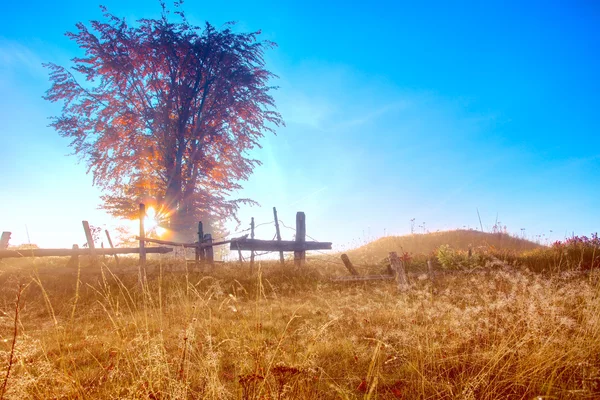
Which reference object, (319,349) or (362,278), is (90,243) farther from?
(319,349)

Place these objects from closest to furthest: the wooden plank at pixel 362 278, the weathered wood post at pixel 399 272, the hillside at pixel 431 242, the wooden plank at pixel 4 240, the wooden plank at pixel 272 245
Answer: the weathered wood post at pixel 399 272 → the wooden plank at pixel 362 278 → the wooden plank at pixel 272 245 → the wooden plank at pixel 4 240 → the hillside at pixel 431 242

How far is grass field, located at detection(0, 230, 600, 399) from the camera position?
2709mm

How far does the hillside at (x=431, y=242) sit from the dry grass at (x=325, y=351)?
10222 millimetres

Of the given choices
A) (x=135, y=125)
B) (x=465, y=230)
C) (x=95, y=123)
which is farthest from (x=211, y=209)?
(x=465, y=230)

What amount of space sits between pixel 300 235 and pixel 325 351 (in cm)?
956

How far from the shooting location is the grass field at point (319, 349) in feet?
8.89

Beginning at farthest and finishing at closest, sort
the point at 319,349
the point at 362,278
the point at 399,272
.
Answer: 1. the point at 362,278
2. the point at 399,272
3. the point at 319,349

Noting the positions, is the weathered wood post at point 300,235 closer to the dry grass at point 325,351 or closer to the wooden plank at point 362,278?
the wooden plank at point 362,278

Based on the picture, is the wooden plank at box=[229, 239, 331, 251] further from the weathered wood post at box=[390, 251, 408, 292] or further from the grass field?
the weathered wood post at box=[390, 251, 408, 292]

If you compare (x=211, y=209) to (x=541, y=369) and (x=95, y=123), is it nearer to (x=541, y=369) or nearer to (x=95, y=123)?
(x=95, y=123)

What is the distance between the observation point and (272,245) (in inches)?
499

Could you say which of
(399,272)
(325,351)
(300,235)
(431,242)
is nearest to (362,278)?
(399,272)

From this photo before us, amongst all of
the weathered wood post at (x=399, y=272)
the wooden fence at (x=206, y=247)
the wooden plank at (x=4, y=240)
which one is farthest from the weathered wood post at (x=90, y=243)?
the weathered wood post at (x=399, y=272)

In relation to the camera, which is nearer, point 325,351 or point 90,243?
point 325,351
